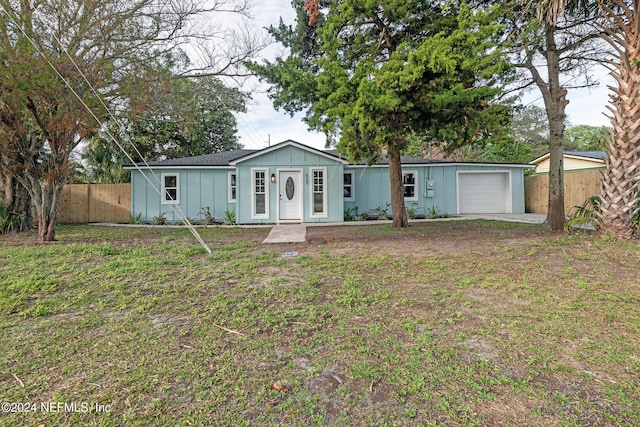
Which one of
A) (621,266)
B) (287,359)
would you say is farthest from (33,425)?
(621,266)

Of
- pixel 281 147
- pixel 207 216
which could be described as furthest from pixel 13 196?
pixel 281 147

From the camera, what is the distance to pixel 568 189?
11.8 m

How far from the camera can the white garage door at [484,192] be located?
45.5ft

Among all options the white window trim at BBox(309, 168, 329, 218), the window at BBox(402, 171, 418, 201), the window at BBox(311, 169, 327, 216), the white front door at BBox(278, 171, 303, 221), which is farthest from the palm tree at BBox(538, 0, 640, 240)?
the white front door at BBox(278, 171, 303, 221)

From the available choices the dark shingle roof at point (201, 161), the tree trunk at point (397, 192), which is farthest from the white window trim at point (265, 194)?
the tree trunk at point (397, 192)

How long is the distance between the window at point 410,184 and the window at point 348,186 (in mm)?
2377

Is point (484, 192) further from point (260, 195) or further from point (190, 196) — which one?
point (190, 196)

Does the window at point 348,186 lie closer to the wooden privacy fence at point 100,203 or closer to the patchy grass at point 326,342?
the patchy grass at point 326,342

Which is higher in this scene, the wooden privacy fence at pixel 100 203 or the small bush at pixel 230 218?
the wooden privacy fence at pixel 100 203

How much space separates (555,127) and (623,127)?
2.06 metres

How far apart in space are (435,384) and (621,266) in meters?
4.10

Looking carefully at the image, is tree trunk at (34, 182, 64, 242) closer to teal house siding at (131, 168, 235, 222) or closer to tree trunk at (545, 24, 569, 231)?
teal house siding at (131, 168, 235, 222)

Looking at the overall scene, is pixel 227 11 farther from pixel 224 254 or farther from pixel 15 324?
pixel 15 324

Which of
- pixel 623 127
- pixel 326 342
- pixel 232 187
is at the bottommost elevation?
pixel 326 342
